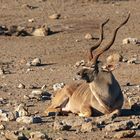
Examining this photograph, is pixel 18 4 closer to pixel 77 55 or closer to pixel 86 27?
pixel 86 27

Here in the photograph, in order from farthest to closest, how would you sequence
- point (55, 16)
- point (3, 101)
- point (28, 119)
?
point (55, 16), point (3, 101), point (28, 119)

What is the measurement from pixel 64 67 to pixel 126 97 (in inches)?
152

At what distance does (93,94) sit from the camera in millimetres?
13906

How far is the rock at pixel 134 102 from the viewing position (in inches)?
542

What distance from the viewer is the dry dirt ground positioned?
14523mm

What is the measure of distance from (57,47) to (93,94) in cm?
754

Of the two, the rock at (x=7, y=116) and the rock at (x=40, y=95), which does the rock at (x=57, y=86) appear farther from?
the rock at (x=7, y=116)

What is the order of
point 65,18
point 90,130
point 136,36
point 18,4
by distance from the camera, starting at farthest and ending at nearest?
point 18,4, point 65,18, point 136,36, point 90,130

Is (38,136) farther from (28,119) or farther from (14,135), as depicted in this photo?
(28,119)

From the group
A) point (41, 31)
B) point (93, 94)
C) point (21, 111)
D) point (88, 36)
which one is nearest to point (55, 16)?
point (41, 31)

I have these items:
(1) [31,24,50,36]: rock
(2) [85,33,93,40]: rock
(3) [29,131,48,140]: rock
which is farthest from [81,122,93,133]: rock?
(1) [31,24,50,36]: rock

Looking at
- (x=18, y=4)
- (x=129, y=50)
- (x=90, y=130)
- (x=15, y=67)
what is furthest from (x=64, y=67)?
(x=18, y=4)

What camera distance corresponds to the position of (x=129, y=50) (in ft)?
67.6

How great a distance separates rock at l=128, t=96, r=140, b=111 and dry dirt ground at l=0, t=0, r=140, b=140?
4.0 inches
